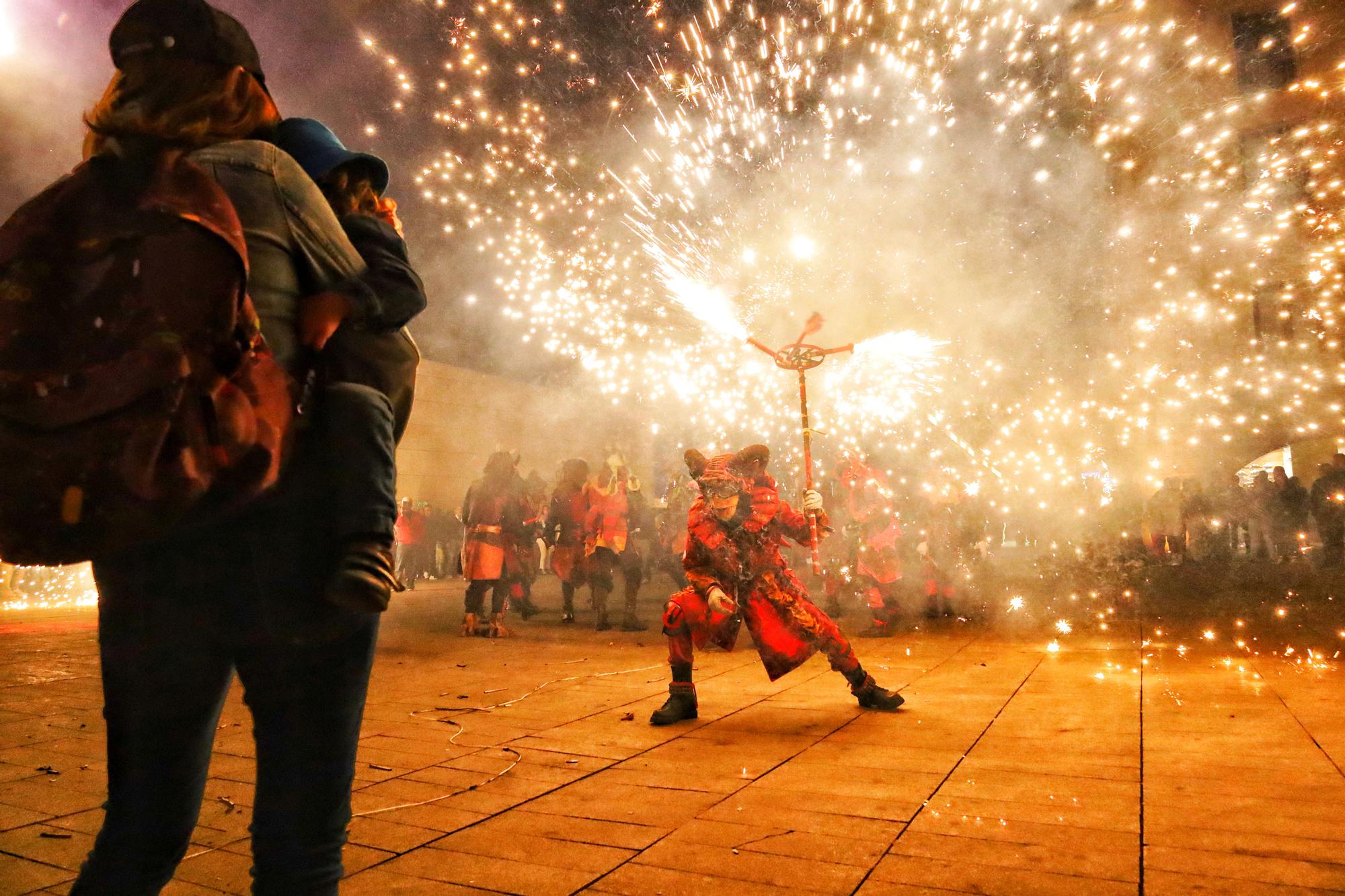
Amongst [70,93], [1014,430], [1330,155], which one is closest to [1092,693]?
[70,93]

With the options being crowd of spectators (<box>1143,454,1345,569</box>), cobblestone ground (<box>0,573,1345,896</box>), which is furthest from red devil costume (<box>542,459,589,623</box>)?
crowd of spectators (<box>1143,454,1345,569</box>)

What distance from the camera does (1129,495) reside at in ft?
82.6

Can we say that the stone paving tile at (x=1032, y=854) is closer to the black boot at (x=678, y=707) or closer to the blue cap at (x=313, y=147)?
the black boot at (x=678, y=707)

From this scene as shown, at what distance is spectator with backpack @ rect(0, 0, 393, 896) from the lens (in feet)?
4.02

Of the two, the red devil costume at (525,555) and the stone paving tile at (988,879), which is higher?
the red devil costume at (525,555)

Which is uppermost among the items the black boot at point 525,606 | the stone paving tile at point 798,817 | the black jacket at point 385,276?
the black jacket at point 385,276

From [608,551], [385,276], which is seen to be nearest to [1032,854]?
[385,276]

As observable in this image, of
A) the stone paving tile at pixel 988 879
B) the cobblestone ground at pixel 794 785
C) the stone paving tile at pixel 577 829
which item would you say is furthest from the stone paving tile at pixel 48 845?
the stone paving tile at pixel 988 879

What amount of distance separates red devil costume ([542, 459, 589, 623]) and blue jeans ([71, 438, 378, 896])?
28.7ft

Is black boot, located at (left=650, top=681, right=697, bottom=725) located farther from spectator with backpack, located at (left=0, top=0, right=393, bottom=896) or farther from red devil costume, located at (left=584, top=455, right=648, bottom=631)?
red devil costume, located at (left=584, top=455, right=648, bottom=631)

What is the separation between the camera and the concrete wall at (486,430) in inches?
835

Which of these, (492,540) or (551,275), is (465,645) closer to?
(492,540)

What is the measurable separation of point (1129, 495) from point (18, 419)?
2795 centimetres

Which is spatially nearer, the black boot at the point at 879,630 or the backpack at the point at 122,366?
the backpack at the point at 122,366
